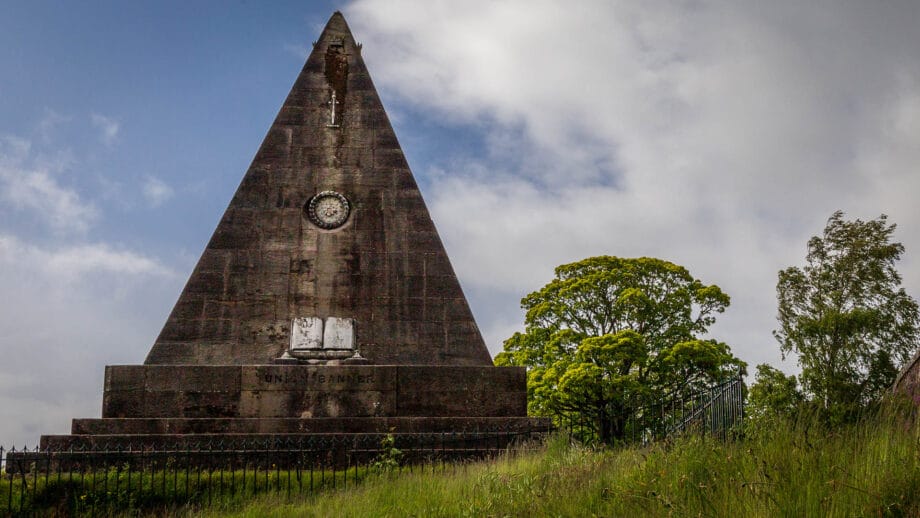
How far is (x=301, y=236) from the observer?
14914mm

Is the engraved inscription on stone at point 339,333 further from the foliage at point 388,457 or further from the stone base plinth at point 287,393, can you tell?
the foliage at point 388,457

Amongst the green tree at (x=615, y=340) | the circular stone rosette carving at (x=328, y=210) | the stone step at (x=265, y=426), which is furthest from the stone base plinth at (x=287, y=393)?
the green tree at (x=615, y=340)

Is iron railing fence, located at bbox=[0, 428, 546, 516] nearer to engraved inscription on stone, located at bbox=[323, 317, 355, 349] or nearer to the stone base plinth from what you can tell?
the stone base plinth

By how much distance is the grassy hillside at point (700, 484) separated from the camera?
6.04 m

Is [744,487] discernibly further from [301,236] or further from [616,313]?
[616,313]

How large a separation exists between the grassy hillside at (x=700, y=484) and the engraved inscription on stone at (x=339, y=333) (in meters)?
4.33

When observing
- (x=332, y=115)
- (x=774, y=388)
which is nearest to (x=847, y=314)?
(x=774, y=388)

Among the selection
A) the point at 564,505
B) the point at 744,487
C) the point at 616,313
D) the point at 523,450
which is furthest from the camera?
the point at 616,313

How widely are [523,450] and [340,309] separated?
172 inches

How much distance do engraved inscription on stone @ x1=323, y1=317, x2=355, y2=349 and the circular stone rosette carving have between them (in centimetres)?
176

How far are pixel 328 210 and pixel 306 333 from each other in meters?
2.28

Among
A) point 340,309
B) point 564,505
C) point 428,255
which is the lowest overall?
point 564,505

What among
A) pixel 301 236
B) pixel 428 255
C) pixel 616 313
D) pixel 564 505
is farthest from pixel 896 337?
pixel 564 505

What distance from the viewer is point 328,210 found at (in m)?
15.1
